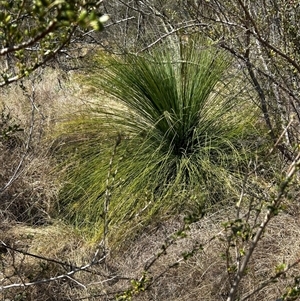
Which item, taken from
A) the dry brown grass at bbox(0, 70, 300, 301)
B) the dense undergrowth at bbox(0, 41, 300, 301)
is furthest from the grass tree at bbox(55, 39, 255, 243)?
the dry brown grass at bbox(0, 70, 300, 301)

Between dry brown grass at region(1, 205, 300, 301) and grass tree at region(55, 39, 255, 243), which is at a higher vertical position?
grass tree at region(55, 39, 255, 243)

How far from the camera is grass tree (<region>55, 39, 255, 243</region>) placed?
3.08 metres

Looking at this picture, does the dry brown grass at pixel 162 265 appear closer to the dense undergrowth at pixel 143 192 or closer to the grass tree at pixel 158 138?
the dense undergrowth at pixel 143 192

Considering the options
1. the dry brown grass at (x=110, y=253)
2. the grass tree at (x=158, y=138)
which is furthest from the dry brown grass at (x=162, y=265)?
the grass tree at (x=158, y=138)

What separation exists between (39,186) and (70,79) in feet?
7.47

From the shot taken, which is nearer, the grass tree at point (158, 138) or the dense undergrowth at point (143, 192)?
the dense undergrowth at point (143, 192)

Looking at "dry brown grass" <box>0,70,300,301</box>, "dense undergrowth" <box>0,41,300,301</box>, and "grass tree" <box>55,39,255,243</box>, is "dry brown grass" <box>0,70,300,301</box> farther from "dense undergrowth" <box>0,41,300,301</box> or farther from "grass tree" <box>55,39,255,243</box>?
"grass tree" <box>55,39,255,243</box>

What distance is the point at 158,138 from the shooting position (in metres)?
Answer: 3.48

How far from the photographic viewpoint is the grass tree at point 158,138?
121 inches

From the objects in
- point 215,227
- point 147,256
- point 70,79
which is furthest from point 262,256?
point 70,79

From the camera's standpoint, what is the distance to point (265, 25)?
2736 mm

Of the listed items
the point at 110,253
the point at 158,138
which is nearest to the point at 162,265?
the point at 110,253

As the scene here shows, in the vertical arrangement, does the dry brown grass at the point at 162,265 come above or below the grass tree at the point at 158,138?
below

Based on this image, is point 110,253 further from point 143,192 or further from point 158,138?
point 158,138
